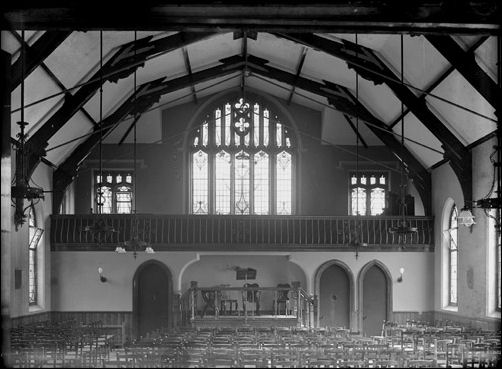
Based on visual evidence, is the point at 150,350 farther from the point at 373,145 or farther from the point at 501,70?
the point at 373,145

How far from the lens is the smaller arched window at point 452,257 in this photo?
23.8m

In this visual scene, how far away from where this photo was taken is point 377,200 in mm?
27000

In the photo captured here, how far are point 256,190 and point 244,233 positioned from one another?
2.39 m

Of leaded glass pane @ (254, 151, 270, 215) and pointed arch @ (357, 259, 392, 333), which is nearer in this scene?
pointed arch @ (357, 259, 392, 333)

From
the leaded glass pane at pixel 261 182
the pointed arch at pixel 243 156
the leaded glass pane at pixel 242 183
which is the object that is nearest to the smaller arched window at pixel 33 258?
the pointed arch at pixel 243 156

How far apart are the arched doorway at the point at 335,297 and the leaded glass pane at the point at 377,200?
2.54m

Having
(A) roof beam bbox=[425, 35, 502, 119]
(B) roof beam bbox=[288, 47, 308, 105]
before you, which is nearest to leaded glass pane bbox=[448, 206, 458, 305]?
(B) roof beam bbox=[288, 47, 308, 105]

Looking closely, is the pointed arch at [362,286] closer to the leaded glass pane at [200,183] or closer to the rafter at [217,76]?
the rafter at [217,76]

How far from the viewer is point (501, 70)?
338 inches

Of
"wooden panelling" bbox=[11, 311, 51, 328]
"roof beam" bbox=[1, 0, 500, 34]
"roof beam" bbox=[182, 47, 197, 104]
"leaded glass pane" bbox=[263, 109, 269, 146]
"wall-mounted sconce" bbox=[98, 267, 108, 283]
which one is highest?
"roof beam" bbox=[182, 47, 197, 104]

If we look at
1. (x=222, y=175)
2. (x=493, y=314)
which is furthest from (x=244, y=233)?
(x=493, y=314)

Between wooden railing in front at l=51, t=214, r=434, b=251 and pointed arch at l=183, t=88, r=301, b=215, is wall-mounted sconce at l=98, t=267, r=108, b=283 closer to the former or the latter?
wooden railing in front at l=51, t=214, r=434, b=251

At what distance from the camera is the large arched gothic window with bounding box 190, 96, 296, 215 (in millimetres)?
26875

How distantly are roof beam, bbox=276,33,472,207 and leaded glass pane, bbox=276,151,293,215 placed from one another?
6.54m
